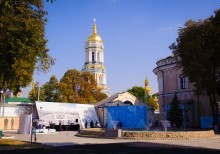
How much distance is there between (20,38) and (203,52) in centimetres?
2003

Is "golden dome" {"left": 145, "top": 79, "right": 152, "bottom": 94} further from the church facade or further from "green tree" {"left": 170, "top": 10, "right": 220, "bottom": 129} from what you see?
"green tree" {"left": 170, "top": 10, "right": 220, "bottom": 129}

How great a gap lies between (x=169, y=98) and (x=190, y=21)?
16.8 m

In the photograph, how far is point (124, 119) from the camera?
4138 centimetres

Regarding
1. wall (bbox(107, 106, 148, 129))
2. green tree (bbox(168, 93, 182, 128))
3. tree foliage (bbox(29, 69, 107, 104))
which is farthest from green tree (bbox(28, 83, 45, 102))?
green tree (bbox(168, 93, 182, 128))

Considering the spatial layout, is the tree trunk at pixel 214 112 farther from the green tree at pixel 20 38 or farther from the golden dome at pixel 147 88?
the golden dome at pixel 147 88

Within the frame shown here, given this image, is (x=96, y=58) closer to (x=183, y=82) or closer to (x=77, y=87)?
(x=77, y=87)

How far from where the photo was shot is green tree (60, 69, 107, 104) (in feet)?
214

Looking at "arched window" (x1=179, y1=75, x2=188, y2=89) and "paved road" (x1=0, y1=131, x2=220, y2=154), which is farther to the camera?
"arched window" (x1=179, y1=75, x2=188, y2=89)

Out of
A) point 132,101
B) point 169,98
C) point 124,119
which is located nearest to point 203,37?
point 124,119

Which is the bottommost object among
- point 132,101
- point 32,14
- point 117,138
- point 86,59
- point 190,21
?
point 117,138

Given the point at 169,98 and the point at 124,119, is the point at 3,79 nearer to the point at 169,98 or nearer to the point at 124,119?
the point at 124,119

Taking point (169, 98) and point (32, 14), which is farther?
A: point (169, 98)

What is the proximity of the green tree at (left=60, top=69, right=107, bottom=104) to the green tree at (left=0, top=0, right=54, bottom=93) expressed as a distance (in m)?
40.2

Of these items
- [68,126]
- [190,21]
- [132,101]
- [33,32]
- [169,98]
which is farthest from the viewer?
[132,101]
